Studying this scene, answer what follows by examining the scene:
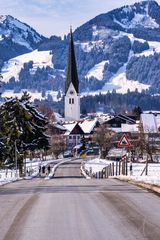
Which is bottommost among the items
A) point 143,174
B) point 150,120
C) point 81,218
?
point 81,218

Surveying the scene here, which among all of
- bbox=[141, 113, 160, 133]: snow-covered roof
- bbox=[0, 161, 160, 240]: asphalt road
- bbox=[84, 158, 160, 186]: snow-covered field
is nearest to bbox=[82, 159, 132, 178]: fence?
bbox=[84, 158, 160, 186]: snow-covered field

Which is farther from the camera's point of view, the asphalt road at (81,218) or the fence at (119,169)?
the fence at (119,169)

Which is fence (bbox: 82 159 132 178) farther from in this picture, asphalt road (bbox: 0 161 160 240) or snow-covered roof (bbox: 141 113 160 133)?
snow-covered roof (bbox: 141 113 160 133)

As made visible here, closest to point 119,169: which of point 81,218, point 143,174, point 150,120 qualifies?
point 143,174

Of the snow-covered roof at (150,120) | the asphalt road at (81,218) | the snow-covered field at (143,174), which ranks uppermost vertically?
the snow-covered roof at (150,120)

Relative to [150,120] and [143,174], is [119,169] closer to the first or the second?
[143,174]

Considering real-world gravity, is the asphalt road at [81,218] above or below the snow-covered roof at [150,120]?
below

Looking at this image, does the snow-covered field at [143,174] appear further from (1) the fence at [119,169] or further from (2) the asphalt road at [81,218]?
(2) the asphalt road at [81,218]

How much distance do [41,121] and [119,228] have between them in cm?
5212

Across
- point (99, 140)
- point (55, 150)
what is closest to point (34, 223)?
point (99, 140)

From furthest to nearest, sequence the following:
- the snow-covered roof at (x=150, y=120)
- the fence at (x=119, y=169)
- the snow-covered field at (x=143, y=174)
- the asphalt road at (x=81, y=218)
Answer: the snow-covered roof at (x=150, y=120)
the fence at (x=119, y=169)
the snow-covered field at (x=143, y=174)
the asphalt road at (x=81, y=218)

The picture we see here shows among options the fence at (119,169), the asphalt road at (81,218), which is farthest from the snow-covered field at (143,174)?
the asphalt road at (81,218)

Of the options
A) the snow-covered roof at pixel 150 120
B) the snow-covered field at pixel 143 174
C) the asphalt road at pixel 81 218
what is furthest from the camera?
the snow-covered roof at pixel 150 120

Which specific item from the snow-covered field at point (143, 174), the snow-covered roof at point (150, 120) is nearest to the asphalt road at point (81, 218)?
the snow-covered field at point (143, 174)
